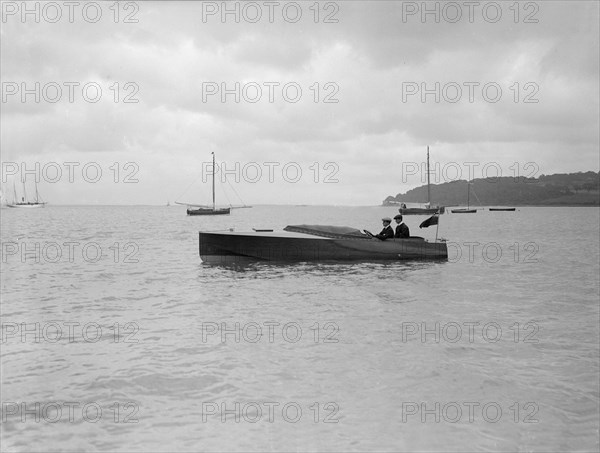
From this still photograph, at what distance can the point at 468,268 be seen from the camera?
74.3 ft

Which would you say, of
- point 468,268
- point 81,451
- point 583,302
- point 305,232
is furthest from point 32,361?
point 468,268

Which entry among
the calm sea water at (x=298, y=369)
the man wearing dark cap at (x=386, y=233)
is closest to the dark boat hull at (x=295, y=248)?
the man wearing dark cap at (x=386, y=233)

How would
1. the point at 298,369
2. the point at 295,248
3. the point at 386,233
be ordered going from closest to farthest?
the point at 298,369
the point at 295,248
the point at 386,233

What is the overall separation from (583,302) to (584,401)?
8.84 metres

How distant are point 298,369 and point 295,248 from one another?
1356 centimetres

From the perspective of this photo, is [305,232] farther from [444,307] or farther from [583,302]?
[583,302]

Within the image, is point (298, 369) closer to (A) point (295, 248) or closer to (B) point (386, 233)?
(A) point (295, 248)

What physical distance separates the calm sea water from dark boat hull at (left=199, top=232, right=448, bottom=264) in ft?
15.5

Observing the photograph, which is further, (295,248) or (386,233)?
(386,233)

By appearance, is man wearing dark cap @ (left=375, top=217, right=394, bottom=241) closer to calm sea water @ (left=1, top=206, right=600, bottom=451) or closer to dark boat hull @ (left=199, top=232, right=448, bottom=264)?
dark boat hull @ (left=199, top=232, right=448, bottom=264)

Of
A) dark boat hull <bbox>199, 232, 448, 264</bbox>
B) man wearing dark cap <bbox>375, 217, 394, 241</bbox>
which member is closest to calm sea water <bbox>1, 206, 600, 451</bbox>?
dark boat hull <bbox>199, 232, 448, 264</bbox>

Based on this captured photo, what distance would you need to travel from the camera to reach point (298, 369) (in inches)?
305

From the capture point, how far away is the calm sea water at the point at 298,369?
5602 mm

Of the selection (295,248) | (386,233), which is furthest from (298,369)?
(386,233)
